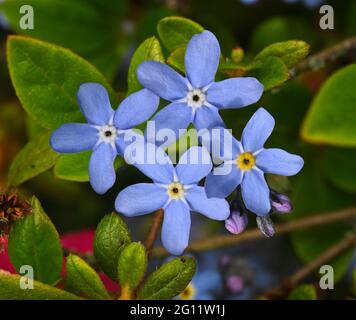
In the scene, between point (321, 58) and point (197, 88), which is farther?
point (321, 58)

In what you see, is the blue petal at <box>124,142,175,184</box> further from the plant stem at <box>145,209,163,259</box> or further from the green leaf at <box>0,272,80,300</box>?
the green leaf at <box>0,272,80,300</box>

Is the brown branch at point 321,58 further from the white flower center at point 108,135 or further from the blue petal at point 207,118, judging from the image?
the white flower center at point 108,135

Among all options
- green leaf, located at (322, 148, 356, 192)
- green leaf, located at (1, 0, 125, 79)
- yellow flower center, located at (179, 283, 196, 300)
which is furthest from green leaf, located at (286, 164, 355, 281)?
green leaf, located at (1, 0, 125, 79)

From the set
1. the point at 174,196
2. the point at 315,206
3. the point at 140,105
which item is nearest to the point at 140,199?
the point at 174,196

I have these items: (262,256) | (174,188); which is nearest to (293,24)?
(262,256)

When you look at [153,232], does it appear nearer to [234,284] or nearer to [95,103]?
[95,103]
